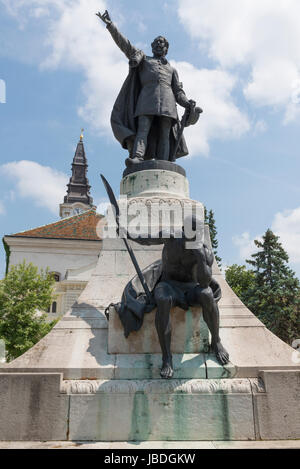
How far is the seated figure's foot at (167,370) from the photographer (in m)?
4.93

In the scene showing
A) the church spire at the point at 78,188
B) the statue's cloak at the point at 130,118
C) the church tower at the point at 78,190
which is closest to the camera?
the statue's cloak at the point at 130,118

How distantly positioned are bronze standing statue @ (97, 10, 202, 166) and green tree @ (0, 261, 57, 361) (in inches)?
557

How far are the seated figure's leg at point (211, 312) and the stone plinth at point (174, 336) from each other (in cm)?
20

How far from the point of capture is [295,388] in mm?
4961

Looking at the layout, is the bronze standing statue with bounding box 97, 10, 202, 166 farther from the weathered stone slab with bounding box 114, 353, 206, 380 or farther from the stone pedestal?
the weathered stone slab with bounding box 114, 353, 206, 380

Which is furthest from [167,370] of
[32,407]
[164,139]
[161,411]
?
[164,139]

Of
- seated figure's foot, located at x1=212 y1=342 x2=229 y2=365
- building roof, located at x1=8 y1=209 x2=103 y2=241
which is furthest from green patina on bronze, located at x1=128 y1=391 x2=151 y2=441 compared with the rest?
building roof, located at x1=8 y1=209 x2=103 y2=241

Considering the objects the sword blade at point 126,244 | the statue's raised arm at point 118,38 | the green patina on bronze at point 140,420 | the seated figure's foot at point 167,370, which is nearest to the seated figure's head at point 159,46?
the statue's raised arm at point 118,38

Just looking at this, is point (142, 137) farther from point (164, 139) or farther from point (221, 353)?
point (221, 353)

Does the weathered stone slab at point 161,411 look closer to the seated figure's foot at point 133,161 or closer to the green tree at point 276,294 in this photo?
the seated figure's foot at point 133,161

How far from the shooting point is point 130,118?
868 cm

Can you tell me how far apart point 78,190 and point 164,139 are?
307 ft
